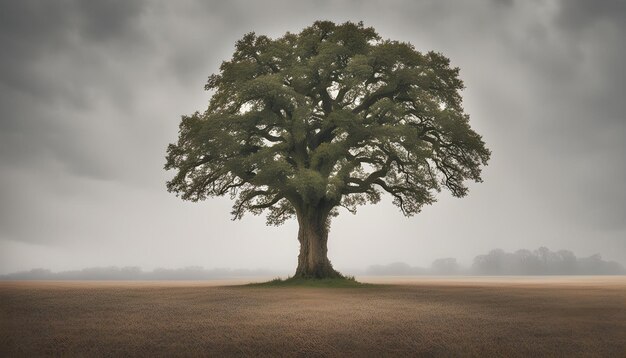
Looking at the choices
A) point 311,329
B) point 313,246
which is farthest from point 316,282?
point 311,329

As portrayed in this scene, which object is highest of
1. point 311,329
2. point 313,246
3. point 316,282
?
point 313,246

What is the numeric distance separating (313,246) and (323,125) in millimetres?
9462

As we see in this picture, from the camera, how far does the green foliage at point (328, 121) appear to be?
34531 millimetres

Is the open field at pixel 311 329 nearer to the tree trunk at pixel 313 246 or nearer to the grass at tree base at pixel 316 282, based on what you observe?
the grass at tree base at pixel 316 282

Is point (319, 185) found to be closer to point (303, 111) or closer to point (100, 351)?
point (303, 111)

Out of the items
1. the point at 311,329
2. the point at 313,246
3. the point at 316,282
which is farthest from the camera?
the point at 313,246

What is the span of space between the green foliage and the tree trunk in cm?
88

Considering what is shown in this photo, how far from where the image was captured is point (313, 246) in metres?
38.6


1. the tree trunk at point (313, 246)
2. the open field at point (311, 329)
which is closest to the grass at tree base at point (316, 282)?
the tree trunk at point (313, 246)

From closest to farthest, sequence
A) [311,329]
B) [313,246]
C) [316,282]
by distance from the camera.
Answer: [311,329] → [316,282] → [313,246]

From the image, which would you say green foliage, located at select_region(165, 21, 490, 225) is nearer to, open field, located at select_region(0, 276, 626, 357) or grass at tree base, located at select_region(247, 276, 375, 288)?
grass at tree base, located at select_region(247, 276, 375, 288)

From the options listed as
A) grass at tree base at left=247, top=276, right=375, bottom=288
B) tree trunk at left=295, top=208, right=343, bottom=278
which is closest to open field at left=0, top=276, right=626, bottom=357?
grass at tree base at left=247, top=276, right=375, bottom=288

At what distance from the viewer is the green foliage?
1359 inches

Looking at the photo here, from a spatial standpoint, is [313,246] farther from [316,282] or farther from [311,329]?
[311,329]
